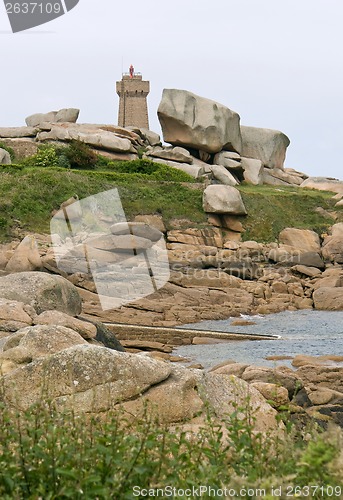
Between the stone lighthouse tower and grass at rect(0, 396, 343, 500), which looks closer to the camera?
grass at rect(0, 396, 343, 500)

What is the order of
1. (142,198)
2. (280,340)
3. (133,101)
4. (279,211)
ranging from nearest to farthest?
1. (280,340)
2. (142,198)
3. (279,211)
4. (133,101)

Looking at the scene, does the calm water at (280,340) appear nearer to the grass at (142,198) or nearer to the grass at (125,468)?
the grass at (142,198)

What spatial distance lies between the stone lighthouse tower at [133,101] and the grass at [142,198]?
1756 centimetres

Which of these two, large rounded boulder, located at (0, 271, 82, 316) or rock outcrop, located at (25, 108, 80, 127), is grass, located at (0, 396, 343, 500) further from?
rock outcrop, located at (25, 108, 80, 127)

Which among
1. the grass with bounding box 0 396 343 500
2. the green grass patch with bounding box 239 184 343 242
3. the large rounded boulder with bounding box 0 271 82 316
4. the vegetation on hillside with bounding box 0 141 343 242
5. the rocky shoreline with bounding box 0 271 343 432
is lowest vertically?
the green grass patch with bounding box 239 184 343 242

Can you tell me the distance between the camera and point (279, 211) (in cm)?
4994

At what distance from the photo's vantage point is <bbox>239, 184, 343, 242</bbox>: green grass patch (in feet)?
155

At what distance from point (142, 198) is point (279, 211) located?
8.99 m

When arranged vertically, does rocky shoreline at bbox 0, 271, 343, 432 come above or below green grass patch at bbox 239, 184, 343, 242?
above

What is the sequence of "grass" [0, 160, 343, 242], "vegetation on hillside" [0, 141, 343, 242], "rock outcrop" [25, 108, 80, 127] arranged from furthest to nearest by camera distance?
"rock outcrop" [25, 108, 80, 127], "vegetation on hillside" [0, 141, 343, 242], "grass" [0, 160, 343, 242]

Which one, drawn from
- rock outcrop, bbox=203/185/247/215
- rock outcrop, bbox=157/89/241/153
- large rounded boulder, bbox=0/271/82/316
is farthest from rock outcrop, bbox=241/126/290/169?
large rounded boulder, bbox=0/271/82/316

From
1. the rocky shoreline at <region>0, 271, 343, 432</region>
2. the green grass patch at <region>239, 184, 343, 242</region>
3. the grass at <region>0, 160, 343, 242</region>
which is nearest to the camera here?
the rocky shoreline at <region>0, 271, 343, 432</region>

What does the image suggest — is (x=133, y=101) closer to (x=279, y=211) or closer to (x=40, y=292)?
(x=279, y=211)

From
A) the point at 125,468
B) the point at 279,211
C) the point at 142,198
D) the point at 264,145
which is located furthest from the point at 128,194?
the point at 125,468
